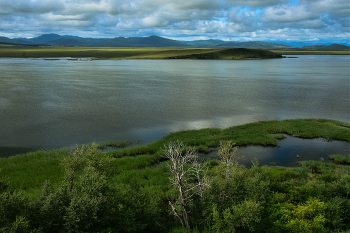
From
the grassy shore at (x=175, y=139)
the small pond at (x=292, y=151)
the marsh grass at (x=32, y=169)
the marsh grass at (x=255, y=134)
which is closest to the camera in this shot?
the marsh grass at (x=32, y=169)

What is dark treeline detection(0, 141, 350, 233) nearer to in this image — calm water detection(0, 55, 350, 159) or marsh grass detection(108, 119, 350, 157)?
marsh grass detection(108, 119, 350, 157)

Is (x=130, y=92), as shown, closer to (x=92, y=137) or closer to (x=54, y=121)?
(x=54, y=121)

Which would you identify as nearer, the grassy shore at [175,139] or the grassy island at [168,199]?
the grassy island at [168,199]

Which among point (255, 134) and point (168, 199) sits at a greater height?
point (255, 134)

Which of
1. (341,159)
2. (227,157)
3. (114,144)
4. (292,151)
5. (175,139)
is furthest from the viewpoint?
(175,139)

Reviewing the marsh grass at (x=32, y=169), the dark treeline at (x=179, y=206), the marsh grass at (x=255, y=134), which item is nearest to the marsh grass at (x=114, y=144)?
the marsh grass at (x=255, y=134)

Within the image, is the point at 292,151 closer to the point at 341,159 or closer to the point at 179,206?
the point at 341,159

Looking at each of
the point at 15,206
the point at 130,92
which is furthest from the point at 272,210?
the point at 130,92

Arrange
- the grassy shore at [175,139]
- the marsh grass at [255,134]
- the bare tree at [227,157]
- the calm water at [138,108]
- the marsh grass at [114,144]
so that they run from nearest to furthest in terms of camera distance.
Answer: the bare tree at [227,157], the grassy shore at [175,139], the marsh grass at [255,134], the marsh grass at [114,144], the calm water at [138,108]

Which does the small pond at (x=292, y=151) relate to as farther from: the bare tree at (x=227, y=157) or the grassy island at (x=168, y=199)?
the bare tree at (x=227, y=157)

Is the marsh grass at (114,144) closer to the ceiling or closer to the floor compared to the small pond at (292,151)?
closer to the ceiling

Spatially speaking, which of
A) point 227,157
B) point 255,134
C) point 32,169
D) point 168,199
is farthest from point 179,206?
point 255,134
